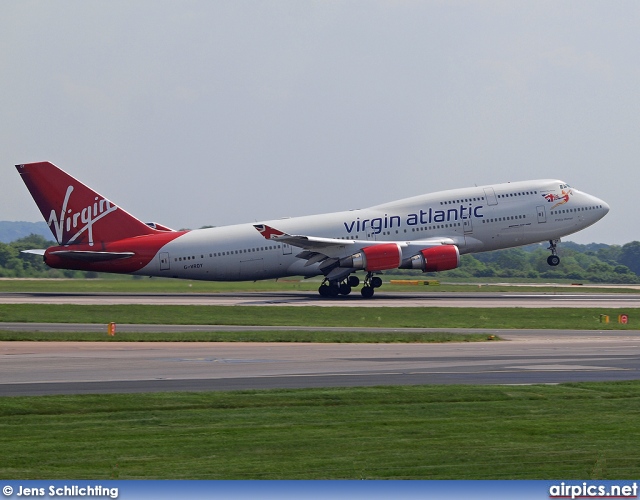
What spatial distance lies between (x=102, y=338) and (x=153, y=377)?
11562 millimetres

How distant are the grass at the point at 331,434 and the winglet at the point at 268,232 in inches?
1400

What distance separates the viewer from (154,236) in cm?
6216

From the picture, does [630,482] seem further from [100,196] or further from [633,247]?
[633,247]

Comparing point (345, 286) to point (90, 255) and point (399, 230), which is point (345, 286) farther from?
point (90, 255)

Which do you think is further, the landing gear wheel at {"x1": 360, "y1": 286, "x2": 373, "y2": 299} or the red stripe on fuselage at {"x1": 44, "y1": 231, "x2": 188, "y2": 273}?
the landing gear wheel at {"x1": 360, "y1": 286, "x2": 373, "y2": 299}

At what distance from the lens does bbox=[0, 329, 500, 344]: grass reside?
36.4m

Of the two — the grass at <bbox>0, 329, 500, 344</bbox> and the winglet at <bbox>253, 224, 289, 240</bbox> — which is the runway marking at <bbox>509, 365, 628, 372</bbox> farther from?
the winglet at <bbox>253, 224, 289, 240</bbox>

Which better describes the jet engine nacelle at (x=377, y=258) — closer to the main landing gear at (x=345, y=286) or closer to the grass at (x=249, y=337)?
the main landing gear at (x=345, y=286)

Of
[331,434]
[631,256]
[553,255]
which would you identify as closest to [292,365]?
[331,434]

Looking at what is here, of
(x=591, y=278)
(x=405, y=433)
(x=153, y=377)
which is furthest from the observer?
(x=591, y=278)

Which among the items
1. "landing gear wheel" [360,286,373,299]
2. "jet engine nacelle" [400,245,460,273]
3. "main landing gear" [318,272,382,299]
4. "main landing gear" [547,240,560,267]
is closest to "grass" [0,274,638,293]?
"main landing gear" [318,272,382,299]

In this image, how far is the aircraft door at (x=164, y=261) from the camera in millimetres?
61656

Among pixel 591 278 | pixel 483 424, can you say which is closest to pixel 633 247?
pixel 591 278

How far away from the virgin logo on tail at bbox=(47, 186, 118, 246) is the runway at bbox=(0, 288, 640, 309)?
400cm
